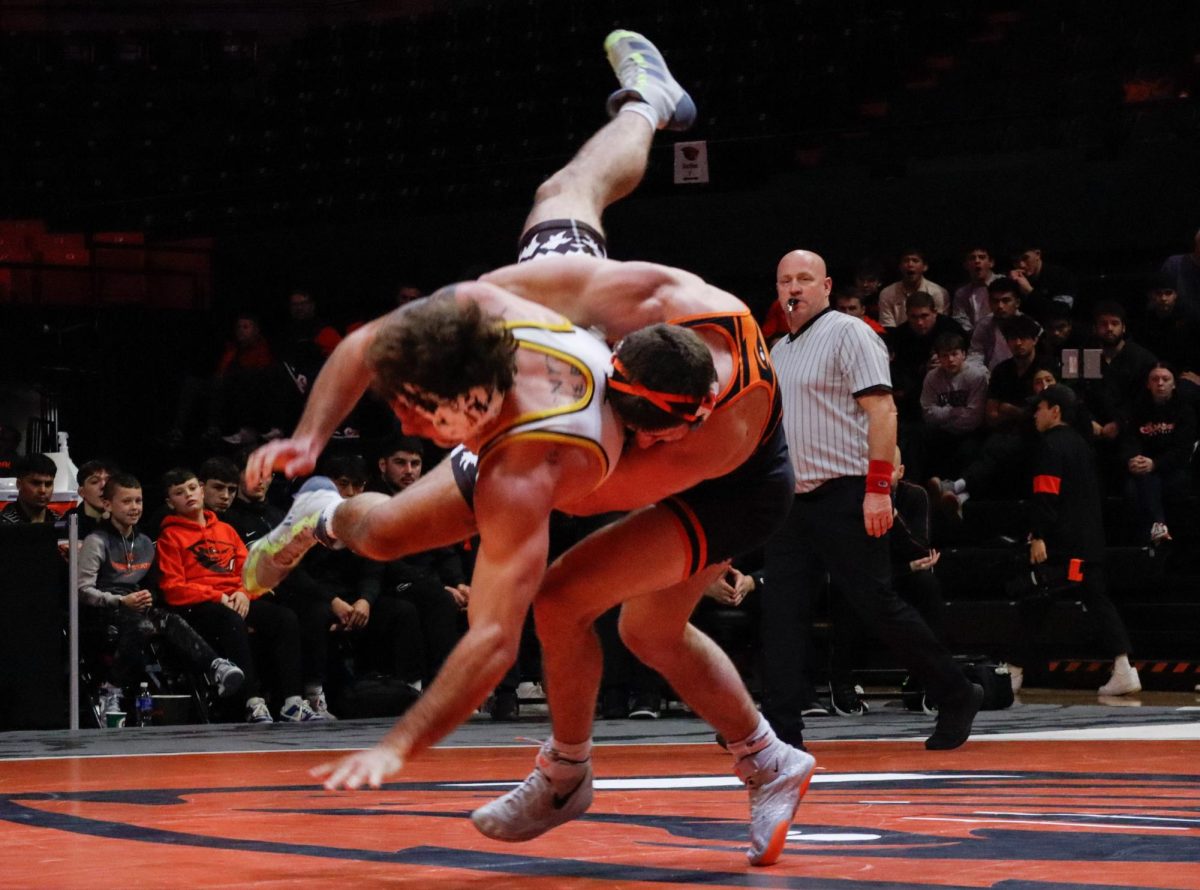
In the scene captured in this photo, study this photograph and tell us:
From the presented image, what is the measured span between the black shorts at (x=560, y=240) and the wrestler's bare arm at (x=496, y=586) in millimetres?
902

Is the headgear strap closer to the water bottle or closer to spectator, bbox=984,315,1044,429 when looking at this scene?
the water bottle

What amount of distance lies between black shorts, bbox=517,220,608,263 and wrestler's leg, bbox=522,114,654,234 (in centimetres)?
3

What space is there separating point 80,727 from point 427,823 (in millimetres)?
3997

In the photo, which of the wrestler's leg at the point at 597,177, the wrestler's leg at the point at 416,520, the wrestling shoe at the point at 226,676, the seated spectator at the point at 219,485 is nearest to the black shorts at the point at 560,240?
the wrestler's leg at the point at 597,177

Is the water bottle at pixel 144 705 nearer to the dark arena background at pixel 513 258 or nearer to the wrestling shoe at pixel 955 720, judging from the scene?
the dark arena background at pixel 513 258

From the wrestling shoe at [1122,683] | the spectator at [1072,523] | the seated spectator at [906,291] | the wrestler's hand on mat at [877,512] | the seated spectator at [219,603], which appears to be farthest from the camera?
the seated spectator at [906,291]

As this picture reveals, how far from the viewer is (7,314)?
1304cm

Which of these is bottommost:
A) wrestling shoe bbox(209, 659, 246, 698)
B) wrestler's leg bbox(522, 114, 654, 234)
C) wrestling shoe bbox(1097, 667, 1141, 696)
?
wrestling shoe bbox(1097, 667, 1141, 696)

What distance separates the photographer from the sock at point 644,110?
4289mm

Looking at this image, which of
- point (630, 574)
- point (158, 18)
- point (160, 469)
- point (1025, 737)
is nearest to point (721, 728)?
point (630, 574)

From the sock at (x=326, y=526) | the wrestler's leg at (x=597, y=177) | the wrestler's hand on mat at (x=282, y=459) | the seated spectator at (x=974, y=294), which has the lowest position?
the sock at (x=326, y=526)

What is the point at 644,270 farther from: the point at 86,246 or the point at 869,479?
the point at 86,246

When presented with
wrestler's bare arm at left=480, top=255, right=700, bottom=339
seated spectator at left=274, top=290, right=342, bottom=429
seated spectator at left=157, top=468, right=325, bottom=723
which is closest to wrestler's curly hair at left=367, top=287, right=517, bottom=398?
wrestler's bare arm at left=480, top=255, right=700, bottom=339

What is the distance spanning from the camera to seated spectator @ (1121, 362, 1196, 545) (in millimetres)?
9016
